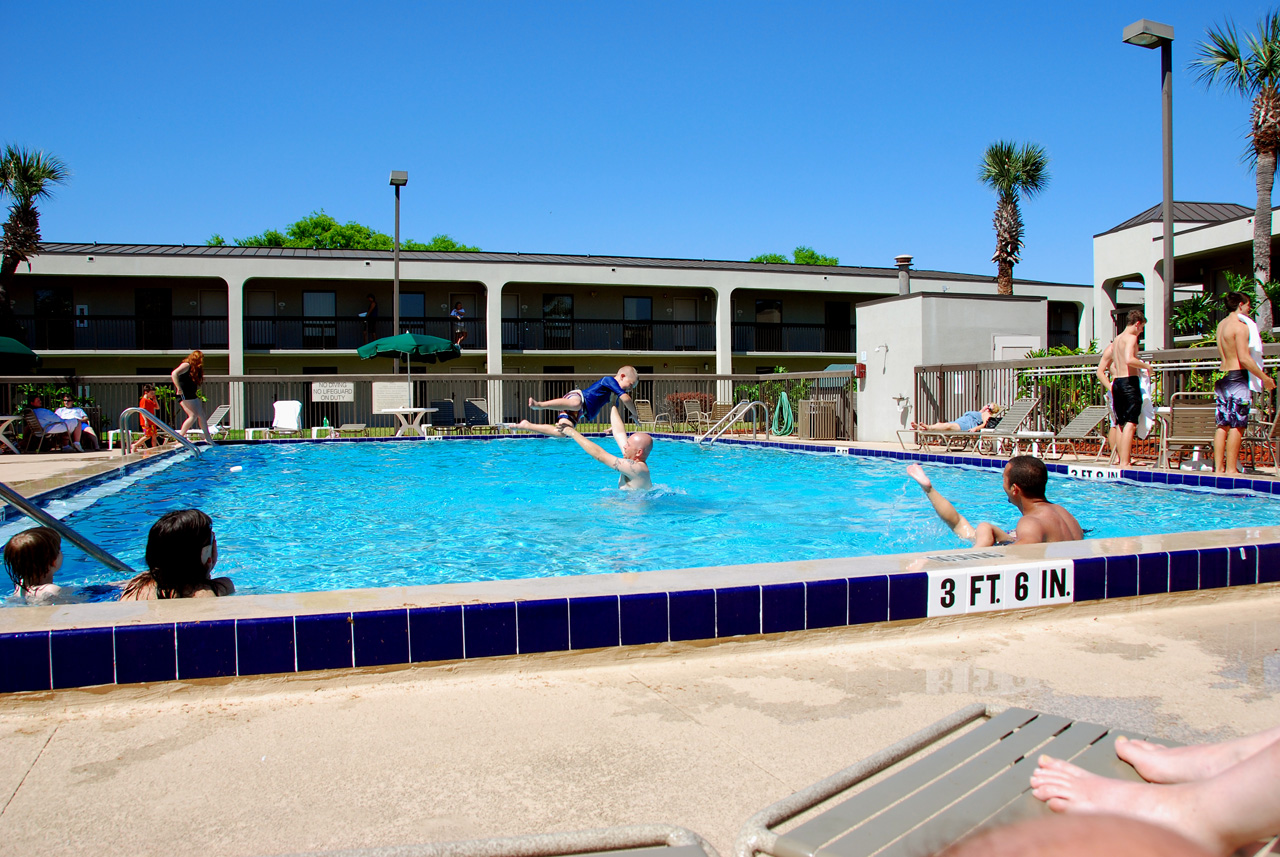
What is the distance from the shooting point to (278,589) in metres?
5.36

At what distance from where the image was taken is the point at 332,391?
66.4 ft

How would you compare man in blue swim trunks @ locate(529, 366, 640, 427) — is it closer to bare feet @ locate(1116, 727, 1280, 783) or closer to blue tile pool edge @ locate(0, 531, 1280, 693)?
blue tile pool edge @ locate(0, 531, 1280, 693)

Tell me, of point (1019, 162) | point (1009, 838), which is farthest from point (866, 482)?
point (1019, 162)

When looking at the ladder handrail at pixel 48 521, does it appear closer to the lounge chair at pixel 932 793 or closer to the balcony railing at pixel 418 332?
the lounge chair at pixel 932 793

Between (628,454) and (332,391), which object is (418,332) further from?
(628,454)

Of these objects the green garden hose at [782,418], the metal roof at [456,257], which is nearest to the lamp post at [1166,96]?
the green garden hose at [782,418]

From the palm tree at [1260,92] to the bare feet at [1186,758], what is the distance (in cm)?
2025

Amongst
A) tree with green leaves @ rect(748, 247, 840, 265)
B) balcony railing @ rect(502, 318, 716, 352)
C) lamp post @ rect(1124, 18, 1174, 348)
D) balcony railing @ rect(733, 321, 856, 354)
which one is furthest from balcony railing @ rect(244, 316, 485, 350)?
tree with green leaves @ rect(748, 247, 840, 265)

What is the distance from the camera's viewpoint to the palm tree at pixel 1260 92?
18.2 metres

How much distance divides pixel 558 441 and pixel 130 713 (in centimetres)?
1520

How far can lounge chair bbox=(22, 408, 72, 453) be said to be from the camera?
13.1 m

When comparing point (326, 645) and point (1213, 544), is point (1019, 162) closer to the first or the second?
point (1213, 544)

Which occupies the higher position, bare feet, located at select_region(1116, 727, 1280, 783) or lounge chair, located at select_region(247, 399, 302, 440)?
lounge chair, located at select_region(247, 399, 302, 440)

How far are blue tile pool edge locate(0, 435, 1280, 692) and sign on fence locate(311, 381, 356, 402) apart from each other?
1805 cm
